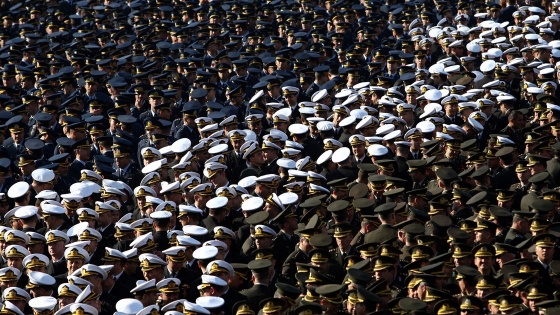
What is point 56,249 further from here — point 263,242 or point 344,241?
point 344,241

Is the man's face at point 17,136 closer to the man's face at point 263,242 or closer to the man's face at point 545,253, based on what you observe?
the man's face at point 263,242

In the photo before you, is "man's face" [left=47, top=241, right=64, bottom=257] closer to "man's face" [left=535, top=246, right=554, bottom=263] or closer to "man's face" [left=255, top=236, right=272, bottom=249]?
"man's face" [left=255, top=236, right=272, bottom=249]

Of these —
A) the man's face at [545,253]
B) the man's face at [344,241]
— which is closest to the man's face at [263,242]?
the man's face at [344,241]

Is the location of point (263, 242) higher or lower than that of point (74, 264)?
lower

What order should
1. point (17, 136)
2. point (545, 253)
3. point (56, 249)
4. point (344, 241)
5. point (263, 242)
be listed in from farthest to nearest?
point (17, 136) < point (56, 249) < point (263, 242) < point (344, 241) < point (545, 253)

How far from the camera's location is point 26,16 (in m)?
27.1

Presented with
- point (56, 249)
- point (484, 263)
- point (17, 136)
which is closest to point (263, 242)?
point (56, 249)

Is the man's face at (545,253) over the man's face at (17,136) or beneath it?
over

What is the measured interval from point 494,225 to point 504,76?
587cm

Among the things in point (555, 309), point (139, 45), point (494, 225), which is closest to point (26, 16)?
point (139, 45)

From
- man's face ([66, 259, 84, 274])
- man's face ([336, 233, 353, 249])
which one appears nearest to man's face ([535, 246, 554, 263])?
man's face ([336, 233, 353, 249])

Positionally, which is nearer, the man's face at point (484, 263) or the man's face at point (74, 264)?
the man's face at point (484, 263)

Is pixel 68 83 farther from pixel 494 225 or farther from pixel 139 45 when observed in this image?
pixel 494 225

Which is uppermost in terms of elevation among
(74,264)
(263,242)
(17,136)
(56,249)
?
(74,264)
